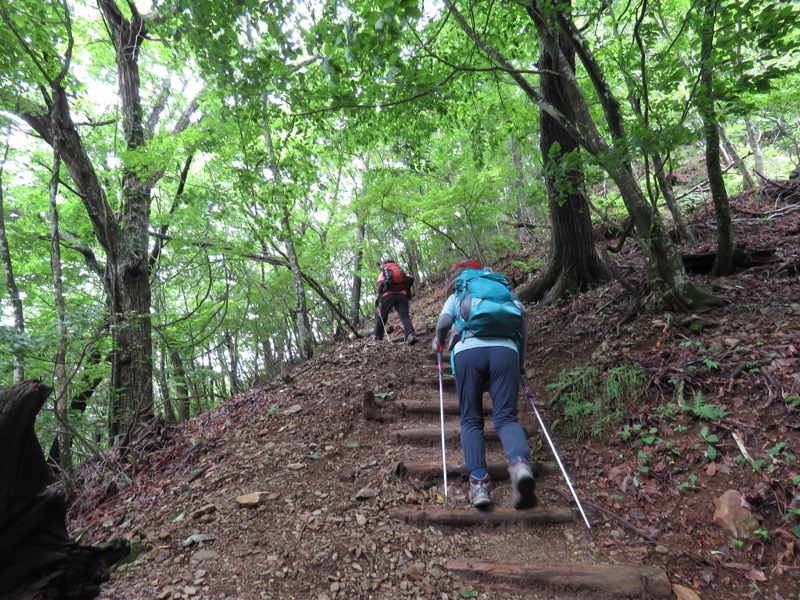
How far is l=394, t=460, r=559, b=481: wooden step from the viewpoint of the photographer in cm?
405

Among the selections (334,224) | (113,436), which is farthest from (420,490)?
(334,224)

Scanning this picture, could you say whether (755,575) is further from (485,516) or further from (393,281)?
(393,281)

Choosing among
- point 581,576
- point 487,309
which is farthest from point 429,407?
point 581,576

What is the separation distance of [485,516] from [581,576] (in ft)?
3.00

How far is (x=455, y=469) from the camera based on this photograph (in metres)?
4.05

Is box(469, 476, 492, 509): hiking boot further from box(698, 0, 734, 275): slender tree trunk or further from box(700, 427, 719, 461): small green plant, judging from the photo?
box(698, 0, 734, 275): slender tree trunk

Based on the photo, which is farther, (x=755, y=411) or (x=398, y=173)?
(x=398, y=173)

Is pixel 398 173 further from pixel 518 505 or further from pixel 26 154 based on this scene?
Result: pixel 26 154

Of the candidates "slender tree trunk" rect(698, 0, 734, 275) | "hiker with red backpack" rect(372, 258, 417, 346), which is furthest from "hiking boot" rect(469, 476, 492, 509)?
"hiker with red backpack" rect(372, 258, 417, 346)

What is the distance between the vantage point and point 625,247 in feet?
30.0

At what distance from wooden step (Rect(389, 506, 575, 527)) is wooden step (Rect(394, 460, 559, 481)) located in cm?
52

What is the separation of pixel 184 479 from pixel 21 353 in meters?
2.50

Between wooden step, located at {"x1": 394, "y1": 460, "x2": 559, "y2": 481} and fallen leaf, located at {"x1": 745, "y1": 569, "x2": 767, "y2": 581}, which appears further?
wooden step, located at {"x1": 394, "y1": 460, "x2": 559, "y2": 481}

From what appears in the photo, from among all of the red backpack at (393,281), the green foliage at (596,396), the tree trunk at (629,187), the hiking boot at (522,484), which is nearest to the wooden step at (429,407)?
the green foliage at (596,396)
